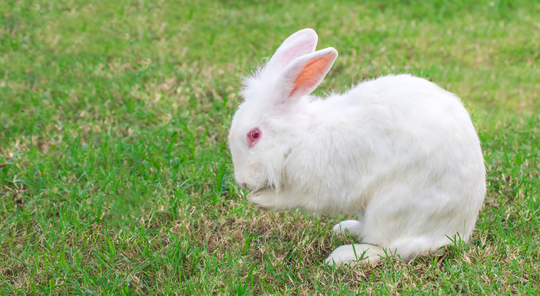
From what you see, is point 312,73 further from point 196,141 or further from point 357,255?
point 196,141

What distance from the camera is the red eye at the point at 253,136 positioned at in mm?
2826

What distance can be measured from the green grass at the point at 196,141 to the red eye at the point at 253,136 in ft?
2.23

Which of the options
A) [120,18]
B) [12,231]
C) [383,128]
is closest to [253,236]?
[383,128]

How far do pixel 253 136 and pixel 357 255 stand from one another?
88cm

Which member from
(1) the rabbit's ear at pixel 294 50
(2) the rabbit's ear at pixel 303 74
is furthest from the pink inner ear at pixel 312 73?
(1) the rabbit's ear at pixel 294 50

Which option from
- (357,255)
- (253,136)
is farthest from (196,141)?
(357,255)

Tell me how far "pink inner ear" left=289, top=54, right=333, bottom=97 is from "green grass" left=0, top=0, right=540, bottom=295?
969 millimetres

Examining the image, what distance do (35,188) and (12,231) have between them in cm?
50

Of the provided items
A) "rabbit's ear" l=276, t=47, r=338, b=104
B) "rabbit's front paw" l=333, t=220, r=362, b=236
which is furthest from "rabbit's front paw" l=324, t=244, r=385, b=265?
"rabbit's ear" l=276, t=47, r=338, b=104

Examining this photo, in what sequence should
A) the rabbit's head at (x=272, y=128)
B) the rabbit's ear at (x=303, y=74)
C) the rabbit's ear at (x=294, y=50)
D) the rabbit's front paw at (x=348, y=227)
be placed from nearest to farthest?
1. the rabbit's ear at (x=303, y=74)
2. the rabbit's head at (x=272, y=128)
3. the rabbit's ear at (x=294, y=50)
4. the rabbit's front paw at (x=348, y=227)

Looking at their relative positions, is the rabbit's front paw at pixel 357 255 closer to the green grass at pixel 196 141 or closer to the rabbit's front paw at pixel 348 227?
the green grass at pixel 196 141

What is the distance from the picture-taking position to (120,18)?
6.84m

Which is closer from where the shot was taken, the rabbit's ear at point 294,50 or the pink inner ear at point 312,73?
the pink inner ear at point 312,73

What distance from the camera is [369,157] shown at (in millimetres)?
2703
